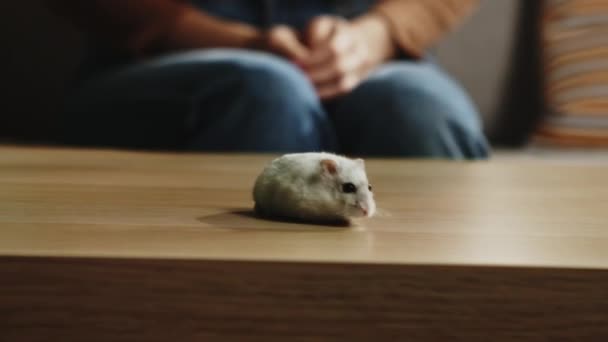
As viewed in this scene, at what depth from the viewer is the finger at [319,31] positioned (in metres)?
1.19

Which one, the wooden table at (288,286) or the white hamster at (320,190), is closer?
the wooden table at (288,286)

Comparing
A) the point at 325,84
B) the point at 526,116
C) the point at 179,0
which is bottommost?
the point at 526,116

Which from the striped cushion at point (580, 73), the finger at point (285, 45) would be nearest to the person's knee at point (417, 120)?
the finger at point (285, 45)

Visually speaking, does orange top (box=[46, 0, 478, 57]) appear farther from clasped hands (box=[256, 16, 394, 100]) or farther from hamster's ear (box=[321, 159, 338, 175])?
hamster's ear (box=[321, 159, 338, 175])

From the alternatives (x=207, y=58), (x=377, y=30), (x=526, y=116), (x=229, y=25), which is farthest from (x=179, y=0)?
(x=526, y=116)

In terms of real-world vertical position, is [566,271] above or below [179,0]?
below

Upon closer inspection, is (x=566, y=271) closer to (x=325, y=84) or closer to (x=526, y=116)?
(x=325, y=84)

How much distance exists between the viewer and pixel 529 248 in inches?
16.9

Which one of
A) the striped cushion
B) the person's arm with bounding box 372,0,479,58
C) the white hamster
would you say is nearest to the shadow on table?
the white hamster

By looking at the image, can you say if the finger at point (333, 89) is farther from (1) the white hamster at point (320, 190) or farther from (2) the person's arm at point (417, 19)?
(1) the white hamster at point (320, 190)

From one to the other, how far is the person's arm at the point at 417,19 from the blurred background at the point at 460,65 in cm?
33

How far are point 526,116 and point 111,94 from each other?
3.23ft

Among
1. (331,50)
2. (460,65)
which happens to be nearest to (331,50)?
(331,50)

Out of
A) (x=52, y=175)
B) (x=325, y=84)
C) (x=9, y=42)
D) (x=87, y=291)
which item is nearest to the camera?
(x=87, y=291)
